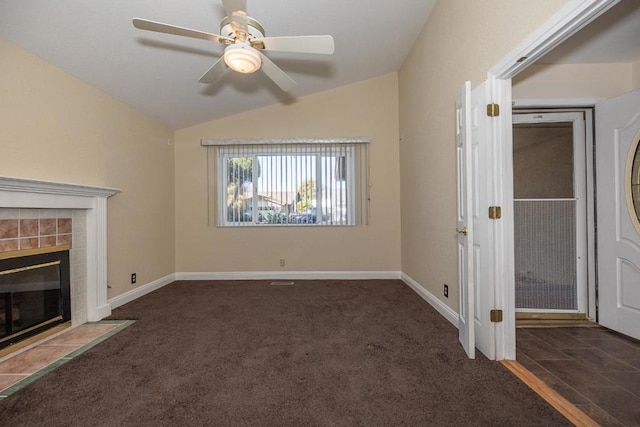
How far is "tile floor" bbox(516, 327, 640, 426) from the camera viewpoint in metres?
1.54

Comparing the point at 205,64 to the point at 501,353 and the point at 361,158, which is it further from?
the point at 501,353

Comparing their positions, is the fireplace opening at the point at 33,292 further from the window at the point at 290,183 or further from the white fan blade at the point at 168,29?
the window at the point at 290,183

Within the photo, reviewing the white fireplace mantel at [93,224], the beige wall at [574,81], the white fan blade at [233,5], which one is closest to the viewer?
the white fan blade at [233,5]

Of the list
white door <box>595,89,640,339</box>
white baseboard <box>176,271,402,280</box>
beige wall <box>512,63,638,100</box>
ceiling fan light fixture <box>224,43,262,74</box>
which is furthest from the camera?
white baseboard <box>176,271,402,280</box>

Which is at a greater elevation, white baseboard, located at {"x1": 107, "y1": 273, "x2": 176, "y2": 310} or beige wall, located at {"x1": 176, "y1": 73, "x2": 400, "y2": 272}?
beige wall, located at {"x1": 176, "y1": 73, "x2": 400, "y2": 272}

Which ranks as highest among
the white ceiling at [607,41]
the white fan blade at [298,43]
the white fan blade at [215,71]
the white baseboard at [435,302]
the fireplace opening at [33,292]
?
the white ceiling at [607,41]

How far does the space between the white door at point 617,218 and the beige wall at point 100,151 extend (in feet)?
15.7

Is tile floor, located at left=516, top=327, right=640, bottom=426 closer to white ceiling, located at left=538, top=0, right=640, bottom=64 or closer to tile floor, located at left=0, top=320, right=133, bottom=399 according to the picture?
white ceiling, located at left=538, top=0, right=640, bottom=64

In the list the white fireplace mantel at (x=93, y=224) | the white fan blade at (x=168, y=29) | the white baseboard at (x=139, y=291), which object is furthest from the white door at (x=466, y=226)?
the white baseboard at (x=139, y=291)

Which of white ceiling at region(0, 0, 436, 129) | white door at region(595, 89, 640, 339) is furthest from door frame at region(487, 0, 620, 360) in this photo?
white ceiling at region(0, 0, 436, 129)

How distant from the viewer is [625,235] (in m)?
2.42

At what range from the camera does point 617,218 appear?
2484 mm

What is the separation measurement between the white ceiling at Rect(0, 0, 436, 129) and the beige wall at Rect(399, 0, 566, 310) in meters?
0.48

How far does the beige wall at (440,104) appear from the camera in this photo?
1.89 meters
